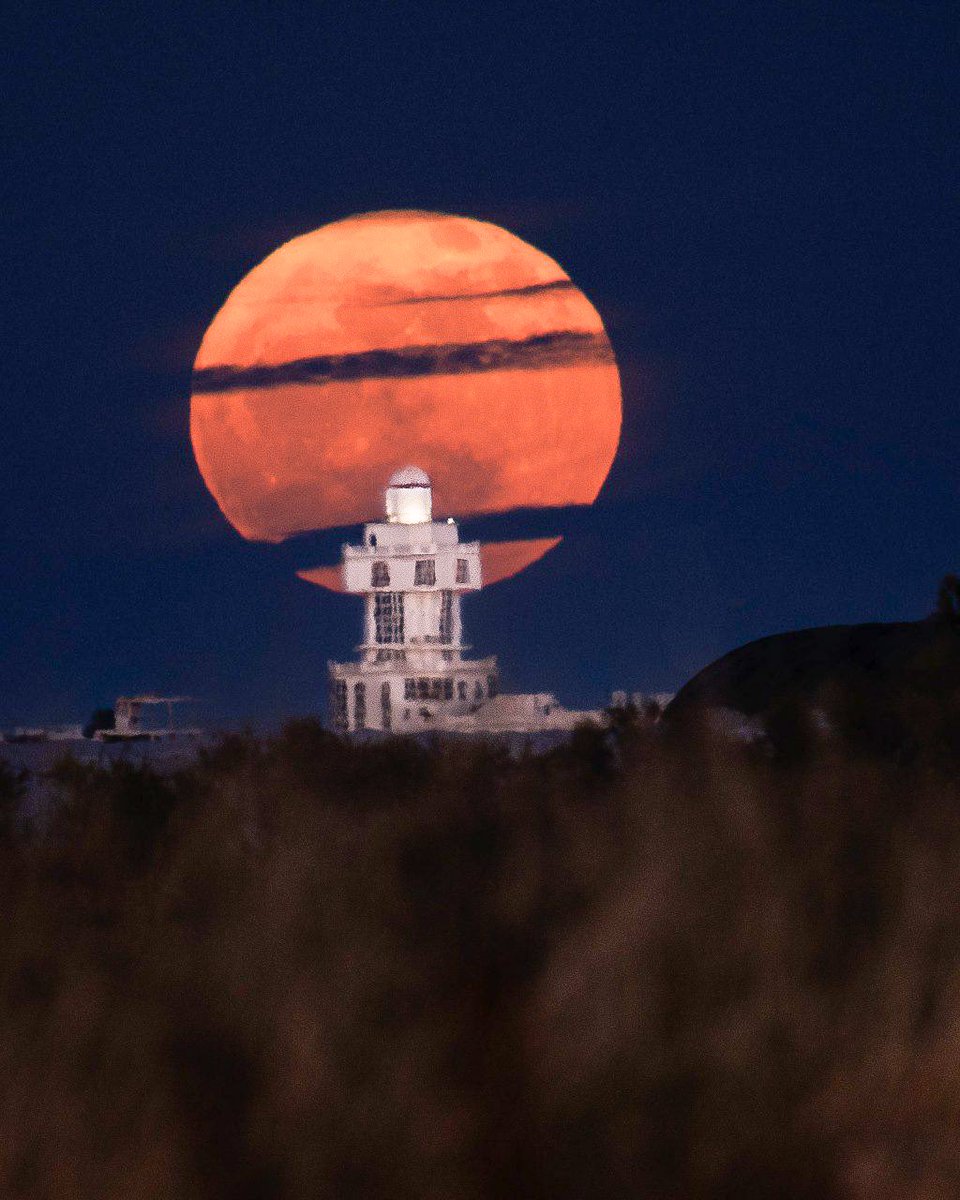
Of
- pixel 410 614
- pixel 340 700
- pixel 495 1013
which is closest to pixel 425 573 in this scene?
pixel 410 614

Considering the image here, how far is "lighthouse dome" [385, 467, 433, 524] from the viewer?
6675 cm

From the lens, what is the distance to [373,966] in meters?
8.12

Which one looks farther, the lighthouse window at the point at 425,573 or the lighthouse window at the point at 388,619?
the lighthouse window at the point at 388,619

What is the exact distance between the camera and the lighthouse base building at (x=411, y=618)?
66.2 metres

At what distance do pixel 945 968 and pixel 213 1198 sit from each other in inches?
129

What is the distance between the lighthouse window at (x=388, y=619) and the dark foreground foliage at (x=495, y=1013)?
5652cm

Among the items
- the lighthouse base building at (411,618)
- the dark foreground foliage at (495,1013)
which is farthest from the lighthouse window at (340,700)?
the dark foreground foliage at (495,1013)

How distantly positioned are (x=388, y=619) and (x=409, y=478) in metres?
4.79

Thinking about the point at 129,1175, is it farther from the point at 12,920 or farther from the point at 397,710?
the point at 397,710

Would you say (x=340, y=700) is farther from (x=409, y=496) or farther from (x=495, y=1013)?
(x=495, y=1013)

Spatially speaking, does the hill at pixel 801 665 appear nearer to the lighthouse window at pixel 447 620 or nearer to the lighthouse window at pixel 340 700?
the lighthouse window at pixel 340 700

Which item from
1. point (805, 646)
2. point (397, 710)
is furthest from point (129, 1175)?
point (397, 710)

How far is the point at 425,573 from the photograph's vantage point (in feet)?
218

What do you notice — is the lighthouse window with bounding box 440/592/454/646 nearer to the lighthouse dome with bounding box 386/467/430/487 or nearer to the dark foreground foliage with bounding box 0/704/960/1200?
the lighthouse dome with bounding box 386/467/430/487
